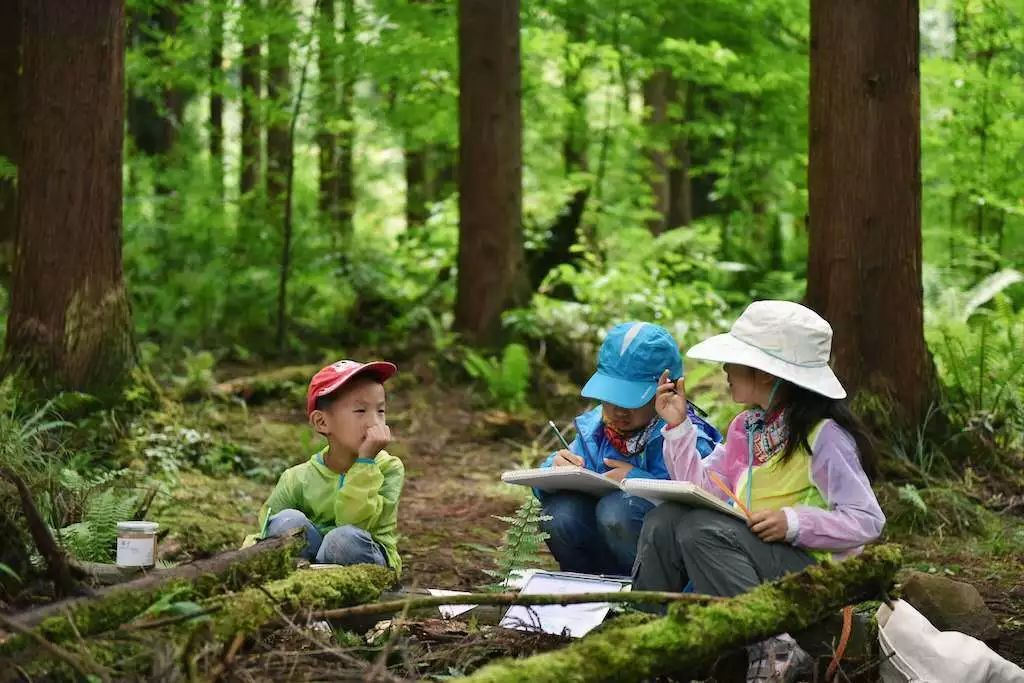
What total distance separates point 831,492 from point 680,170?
14983mm

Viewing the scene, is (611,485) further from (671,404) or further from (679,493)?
(679,493)

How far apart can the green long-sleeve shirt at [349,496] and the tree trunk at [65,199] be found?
315 centimetres

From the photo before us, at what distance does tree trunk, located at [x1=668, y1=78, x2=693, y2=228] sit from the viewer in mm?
17359

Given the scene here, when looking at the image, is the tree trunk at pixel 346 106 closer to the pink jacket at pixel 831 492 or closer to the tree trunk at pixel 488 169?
the tree trunk at pixel 488 169

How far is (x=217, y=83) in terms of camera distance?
486 inches

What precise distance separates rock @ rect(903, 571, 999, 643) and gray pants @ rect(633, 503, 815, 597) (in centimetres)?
79

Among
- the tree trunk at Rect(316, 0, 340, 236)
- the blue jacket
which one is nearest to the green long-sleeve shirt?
the blue jacket

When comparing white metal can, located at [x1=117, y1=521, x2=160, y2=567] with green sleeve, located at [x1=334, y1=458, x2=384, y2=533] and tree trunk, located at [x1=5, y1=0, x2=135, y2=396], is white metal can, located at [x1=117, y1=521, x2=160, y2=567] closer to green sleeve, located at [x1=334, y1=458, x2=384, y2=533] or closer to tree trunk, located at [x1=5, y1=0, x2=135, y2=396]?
green sleeve, located at [x1=334, y1=458, x2=384, y2=533]

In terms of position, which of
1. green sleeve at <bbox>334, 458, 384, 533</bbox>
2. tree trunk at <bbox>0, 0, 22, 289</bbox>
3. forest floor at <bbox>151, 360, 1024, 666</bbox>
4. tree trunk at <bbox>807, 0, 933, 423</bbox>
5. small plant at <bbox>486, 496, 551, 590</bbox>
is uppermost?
tree trunk at <bbox>0, 0, 22, 289</bbox>

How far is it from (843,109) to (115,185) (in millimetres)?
4459

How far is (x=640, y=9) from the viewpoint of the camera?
13.4 metres

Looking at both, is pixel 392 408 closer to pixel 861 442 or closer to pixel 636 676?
pixel 861 442

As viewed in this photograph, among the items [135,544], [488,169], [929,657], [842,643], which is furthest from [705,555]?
[488,169]

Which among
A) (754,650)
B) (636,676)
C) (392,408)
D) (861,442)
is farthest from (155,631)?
(392,408)
